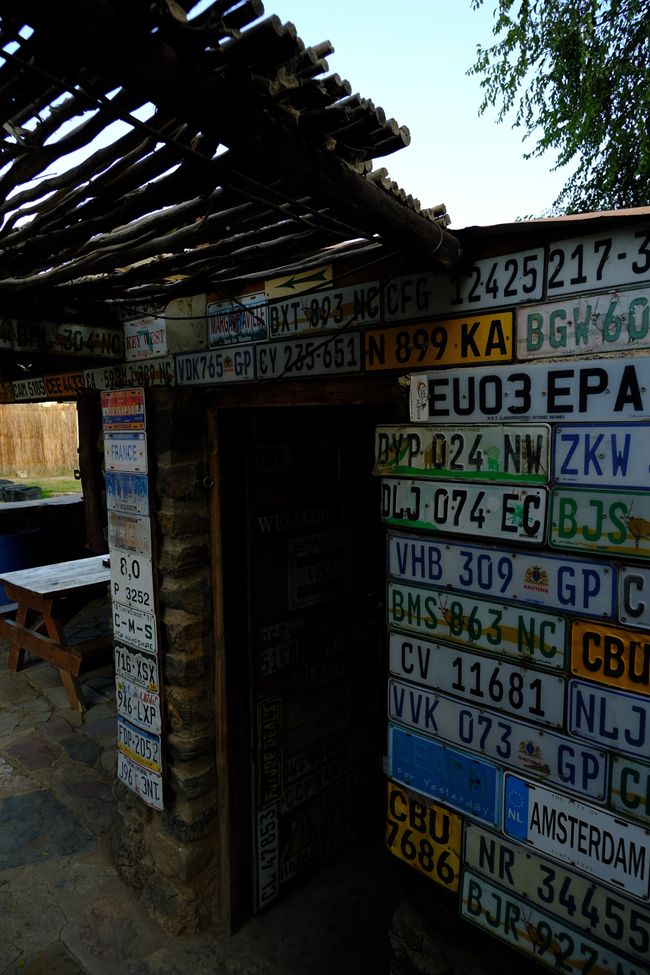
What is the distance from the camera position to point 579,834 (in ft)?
6.35

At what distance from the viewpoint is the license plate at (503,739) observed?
193cm

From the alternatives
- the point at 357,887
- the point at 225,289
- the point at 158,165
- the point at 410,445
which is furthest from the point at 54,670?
the point at 158,165

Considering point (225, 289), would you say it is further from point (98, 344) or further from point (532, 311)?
point (532, 311)

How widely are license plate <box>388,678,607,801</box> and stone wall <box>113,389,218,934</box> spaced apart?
1248mm

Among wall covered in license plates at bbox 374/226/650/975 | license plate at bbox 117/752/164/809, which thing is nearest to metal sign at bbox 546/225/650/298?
wall covered in license plates at bbox 374/226/650/975

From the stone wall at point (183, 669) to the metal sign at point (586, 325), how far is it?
5.77 ft

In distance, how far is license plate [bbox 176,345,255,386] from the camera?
9.46 ft

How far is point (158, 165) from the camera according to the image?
1646mm

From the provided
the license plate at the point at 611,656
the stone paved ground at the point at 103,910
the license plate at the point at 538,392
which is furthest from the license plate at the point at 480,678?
the stone paved ground at the point at 103,910

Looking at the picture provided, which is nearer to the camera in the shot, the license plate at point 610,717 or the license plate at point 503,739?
the license plate at point 610,717

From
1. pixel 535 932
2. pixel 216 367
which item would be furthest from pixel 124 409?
pixel 535 932

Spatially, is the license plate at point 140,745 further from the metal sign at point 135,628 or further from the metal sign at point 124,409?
the metal sign at point 124,409

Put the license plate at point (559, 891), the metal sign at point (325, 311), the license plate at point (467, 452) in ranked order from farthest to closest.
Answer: the metal sign at point (325, 311), the license plate at point (467, 452), the license plate at point (559, 891)

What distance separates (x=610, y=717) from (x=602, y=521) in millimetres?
586
